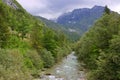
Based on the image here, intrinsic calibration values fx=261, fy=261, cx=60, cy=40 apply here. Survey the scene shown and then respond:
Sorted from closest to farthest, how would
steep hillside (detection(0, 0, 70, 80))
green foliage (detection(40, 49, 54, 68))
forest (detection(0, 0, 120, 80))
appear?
steep hillside (detection(0, 0, 70, 80))
forest (detection(0, 0, 120, 80))
green foliage (detection(40, 49, 54, 68))

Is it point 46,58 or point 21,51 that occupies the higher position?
point 21,51

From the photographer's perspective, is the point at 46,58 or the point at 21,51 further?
the point at 46,58

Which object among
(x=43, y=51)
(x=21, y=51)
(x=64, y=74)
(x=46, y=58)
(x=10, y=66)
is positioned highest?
(x=21, y=51)

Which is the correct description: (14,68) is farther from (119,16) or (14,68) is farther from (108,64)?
(119,16)

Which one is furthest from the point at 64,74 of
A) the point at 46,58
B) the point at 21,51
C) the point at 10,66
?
the point at 10,66

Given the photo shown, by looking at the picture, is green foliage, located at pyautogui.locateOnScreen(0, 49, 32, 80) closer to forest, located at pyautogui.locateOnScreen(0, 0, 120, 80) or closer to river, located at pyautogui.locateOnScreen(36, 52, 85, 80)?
forest, located at pyautogui.locateOnScreen(0, 0, 120, 80)

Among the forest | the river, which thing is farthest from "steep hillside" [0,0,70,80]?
the river

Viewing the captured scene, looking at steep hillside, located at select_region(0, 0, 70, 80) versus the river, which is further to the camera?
the river

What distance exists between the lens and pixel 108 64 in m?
39.7

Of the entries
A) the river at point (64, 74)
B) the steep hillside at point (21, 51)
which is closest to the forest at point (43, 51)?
the steep hillside at point (21, 51)

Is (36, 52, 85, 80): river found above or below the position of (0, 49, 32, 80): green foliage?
below

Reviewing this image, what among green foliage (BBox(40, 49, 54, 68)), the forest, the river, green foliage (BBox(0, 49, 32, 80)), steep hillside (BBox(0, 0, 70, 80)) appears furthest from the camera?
green foliage (BBox(40, 49, 54, 68))

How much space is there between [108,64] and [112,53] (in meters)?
1.81

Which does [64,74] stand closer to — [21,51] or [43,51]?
[21,51]
